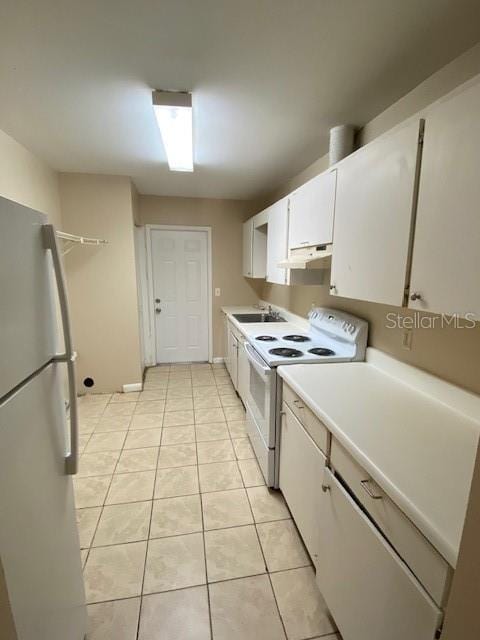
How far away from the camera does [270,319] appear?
3.86 metres

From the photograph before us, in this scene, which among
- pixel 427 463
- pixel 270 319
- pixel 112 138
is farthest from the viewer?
pixel 270 319

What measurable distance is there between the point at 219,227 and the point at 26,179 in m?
2.39

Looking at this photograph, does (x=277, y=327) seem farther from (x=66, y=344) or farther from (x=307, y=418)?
(x=66, y=344)

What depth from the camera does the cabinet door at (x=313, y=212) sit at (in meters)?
1.90

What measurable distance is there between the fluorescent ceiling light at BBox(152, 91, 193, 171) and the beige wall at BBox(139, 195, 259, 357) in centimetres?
170

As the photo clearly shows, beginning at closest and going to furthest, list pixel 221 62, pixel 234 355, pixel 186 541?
pixel 221 62 < pixel 186 541 < pixel 234 355

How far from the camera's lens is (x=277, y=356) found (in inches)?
79.7

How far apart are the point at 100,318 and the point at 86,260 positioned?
2.15 feet

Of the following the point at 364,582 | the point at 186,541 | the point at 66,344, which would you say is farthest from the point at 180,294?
the point at 364,582

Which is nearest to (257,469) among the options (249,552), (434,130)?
(249,552)

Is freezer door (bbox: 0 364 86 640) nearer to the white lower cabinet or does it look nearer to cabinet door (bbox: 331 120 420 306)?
cabinet door (bbox: 331 120 420 306)

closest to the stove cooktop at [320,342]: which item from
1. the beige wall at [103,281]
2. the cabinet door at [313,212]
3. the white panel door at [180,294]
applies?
the cabinet door at [313,212]

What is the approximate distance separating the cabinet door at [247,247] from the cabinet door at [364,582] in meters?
3.06

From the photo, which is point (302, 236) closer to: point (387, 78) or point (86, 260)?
point (387, 78)
